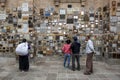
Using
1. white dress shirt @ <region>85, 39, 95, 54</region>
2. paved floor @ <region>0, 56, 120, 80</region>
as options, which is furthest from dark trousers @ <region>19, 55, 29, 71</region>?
white dress shirt @ <region>85, 39, 95, 54</region>

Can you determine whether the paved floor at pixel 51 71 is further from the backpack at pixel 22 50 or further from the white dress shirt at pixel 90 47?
the white dress shirt at pixel 90 47

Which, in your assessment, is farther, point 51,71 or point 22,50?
point 51,71

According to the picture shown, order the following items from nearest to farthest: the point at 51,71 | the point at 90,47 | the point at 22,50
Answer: the point at 90,47 < the point at 22,50 < the point at 51,71

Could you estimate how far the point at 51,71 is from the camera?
1243cm

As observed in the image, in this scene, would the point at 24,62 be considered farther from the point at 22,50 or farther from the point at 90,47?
the point at 90,47

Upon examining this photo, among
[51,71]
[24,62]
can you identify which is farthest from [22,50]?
[51,71]

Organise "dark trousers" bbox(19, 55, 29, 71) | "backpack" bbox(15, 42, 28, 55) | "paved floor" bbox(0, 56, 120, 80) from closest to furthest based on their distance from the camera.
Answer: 1. "paved floor" bbox(0, 56, 120, 80)
2. "backpack" bbox(15, 42, 28, 55)
3. "dark trousers" bbox(19, 55, 29, 71)

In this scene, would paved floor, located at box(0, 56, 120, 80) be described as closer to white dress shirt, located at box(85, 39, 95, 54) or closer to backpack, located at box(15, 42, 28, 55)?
backpack, located at box(15, 42, 28, 55)

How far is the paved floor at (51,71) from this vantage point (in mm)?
11188

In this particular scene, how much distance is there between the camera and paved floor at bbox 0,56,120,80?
440 inches

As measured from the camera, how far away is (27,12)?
14.9 m

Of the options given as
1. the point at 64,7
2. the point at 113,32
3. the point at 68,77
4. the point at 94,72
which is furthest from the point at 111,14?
the point at 68,77

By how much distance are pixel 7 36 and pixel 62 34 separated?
2.93 metres

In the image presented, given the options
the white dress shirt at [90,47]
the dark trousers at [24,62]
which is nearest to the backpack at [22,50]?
the dark trousers at [24,62]
